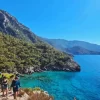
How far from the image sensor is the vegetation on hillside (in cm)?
9169

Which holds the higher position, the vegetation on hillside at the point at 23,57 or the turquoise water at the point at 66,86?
the vegetation on hillside at the point at 23,57

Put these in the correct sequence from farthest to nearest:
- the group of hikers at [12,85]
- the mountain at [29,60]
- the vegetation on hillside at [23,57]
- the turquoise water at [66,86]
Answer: the mountain at [29,60] < the vegetation on hillside at [23,57] < the turquoise water at [66,86] < the group of hikers at [12,85]

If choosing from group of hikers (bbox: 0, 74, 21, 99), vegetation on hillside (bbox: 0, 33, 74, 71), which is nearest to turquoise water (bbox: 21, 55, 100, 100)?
vegetation on hillside (bbox: 0, 33, 74, 71)

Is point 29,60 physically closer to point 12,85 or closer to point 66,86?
point 66,86

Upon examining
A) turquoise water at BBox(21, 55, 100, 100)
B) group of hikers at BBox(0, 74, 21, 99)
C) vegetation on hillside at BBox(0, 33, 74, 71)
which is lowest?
turquoise water at BBox(21, 55, 100, 100)

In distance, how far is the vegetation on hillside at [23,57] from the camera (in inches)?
3610

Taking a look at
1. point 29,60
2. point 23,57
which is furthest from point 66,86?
point 23,57

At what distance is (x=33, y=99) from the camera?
2253cm

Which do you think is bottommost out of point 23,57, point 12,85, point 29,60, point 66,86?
point 66,86

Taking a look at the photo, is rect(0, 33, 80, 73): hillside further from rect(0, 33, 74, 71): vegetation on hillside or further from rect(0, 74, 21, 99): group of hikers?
rect(0, 74, 21, 99): group of hikers

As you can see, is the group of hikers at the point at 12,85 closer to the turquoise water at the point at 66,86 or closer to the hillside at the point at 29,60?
the turquoise water at the point at 66,86

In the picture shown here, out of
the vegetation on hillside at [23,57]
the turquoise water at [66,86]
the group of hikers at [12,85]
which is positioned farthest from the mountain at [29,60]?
the group of hikers at [12,85]

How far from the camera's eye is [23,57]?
11150 centimetres

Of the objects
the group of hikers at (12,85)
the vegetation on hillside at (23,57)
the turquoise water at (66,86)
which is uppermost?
the vegetation on hillside at (23,57)
